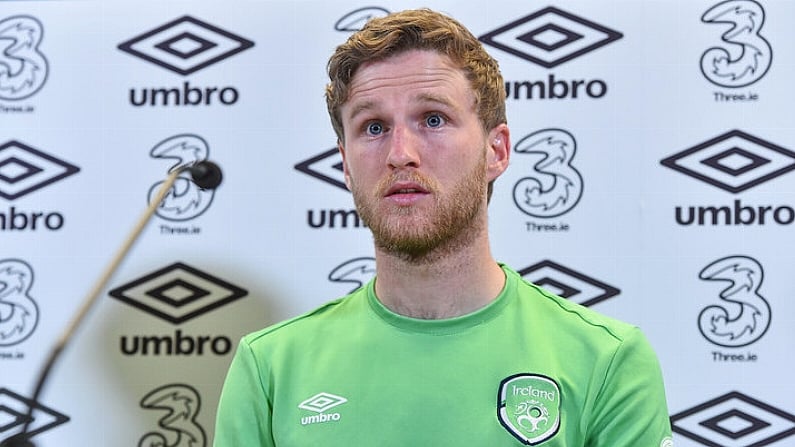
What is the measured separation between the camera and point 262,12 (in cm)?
210

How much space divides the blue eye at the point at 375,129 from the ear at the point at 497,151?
0.17 m

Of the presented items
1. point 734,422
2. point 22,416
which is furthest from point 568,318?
point 22,416

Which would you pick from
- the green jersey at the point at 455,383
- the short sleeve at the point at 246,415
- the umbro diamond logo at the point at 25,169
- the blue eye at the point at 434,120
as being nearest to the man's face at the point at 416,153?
the blue eye at the point at 434,120

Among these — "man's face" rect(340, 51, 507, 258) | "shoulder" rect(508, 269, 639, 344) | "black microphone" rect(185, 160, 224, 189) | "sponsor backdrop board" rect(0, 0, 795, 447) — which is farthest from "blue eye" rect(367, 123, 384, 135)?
"black microphone" rect(185, 160, 224, 189)

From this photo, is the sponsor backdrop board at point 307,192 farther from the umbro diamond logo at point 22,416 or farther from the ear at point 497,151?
the ear at point 497,151

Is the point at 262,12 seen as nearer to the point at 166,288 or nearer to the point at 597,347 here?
the point at 166,288

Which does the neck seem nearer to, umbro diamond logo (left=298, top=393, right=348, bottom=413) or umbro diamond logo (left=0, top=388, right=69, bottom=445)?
umbro diamond logo (left=298, top=393, right=348, bottom=413)

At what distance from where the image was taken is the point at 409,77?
1183 millimetres

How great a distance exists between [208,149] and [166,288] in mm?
356

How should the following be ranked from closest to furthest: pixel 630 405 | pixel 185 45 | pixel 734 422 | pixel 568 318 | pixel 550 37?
pixel 630 405, pixel 568 318, pixel 734 422, pixel 550 37, pixel 185 45

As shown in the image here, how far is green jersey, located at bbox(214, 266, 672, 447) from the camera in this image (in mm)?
1110

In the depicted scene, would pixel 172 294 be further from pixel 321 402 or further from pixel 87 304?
pixel 321 402

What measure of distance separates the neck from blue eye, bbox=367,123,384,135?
17cm

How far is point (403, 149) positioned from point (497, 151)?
0.68 ft
